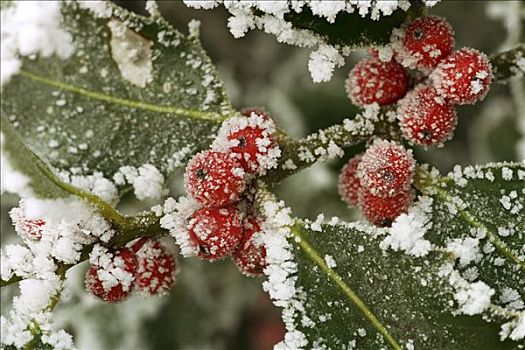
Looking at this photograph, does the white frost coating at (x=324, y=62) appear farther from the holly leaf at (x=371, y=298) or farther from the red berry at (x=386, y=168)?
the holly leaf at (x=371, y=298)

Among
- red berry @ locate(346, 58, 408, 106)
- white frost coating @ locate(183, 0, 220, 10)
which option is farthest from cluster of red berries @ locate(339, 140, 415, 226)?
white frost coating @ locate(183, 0, 220, 10)

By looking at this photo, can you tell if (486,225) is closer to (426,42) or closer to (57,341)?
(426,42)

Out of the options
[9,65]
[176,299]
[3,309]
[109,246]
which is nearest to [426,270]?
[109,246]

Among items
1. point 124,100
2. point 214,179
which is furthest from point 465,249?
point 124,100

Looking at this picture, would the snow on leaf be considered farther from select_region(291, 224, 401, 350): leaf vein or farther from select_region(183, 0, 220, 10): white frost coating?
select_region(183, 0, 220, 10): white frost coating

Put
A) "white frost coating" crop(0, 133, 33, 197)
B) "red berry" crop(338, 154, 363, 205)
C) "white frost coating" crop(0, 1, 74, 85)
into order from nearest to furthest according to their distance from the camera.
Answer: "white frost coating" crop(0, 133, 33, 197)
"white frost coating" crop(0, 1, 74, 85)
"red berry" crop(338, 154, 363, 205)

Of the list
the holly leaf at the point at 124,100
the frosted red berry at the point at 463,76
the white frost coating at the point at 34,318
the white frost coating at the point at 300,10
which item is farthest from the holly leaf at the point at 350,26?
the white frost coating at the point at 34,318
